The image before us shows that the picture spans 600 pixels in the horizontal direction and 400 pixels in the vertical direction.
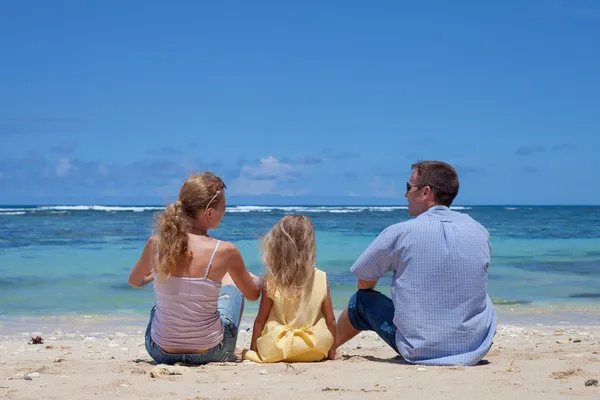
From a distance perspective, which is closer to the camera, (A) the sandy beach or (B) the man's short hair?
(A) the sandy beach

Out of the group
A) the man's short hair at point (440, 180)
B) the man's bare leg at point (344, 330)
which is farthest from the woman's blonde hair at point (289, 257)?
the man's short hair at point (440, 180)

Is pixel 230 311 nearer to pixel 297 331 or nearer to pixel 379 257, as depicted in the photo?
pixel 297 331

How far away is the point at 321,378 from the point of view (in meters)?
3.97

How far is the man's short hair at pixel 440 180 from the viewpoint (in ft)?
14.0

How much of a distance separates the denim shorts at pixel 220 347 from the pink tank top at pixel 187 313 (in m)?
0.05

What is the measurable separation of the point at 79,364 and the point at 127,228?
21.6 m

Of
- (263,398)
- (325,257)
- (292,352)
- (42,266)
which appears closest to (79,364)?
(292,352)

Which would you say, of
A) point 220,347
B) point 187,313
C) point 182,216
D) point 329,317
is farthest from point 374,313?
point 182,216

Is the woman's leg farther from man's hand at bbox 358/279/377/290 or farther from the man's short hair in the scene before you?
the man's short hair

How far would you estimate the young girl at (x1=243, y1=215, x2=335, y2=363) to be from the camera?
4508 mm

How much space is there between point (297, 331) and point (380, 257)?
0.78 metres

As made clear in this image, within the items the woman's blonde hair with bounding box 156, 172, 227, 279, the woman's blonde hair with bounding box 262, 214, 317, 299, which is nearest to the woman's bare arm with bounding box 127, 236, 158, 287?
the woman's blonde hair with bounding box 156, 172, 227, 279

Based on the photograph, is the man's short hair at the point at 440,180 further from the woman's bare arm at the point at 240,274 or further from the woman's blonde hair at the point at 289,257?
the woman's bare arm at the point at 240,274

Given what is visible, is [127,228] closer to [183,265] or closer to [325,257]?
[325,257]
